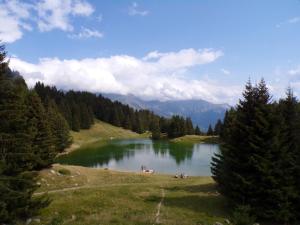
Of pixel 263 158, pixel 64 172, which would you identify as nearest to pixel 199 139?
pixel 64 172

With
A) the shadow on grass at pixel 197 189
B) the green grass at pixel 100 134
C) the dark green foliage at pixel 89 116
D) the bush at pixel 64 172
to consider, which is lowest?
the shadow on grass at pixel 197 189

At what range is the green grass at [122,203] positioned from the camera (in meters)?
24.6

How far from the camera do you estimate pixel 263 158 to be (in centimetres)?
2709

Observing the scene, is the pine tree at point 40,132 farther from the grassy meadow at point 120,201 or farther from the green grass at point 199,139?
the green grass at point 199,139

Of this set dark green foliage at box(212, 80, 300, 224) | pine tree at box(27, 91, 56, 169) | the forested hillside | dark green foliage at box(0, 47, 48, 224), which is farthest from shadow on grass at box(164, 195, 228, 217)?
pine tree at box(27, 91, 56, 169)

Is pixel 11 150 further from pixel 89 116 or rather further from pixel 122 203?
pixel 89 116

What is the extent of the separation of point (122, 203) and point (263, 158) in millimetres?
12553

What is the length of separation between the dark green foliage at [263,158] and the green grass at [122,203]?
2.89m

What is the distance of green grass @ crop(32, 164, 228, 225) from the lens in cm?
2458

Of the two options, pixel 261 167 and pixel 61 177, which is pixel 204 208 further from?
pixel 61 177

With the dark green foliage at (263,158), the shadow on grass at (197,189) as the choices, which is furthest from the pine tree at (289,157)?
the shadow on grass at (197,189)

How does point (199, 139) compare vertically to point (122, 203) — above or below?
above

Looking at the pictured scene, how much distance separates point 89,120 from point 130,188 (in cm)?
12870

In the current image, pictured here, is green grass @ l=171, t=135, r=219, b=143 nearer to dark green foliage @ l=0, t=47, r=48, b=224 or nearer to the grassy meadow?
the grassy meadow
